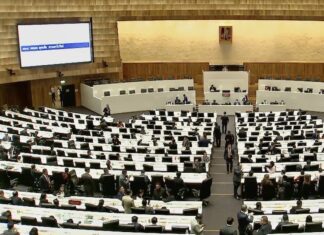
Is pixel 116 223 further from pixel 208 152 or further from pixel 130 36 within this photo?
pixel 130 36

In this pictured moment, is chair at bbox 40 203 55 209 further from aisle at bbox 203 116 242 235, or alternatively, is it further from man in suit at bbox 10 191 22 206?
aisle at bbox 203 116 242 235

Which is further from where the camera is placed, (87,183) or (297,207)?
(87,183)

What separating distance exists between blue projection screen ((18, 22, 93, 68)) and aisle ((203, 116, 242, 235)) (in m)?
15.0

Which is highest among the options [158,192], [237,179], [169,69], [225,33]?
[225,33]

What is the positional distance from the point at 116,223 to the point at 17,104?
77.6 ft

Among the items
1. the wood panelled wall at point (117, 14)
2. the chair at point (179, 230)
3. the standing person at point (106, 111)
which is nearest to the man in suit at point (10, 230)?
the chair at point (179, 230)

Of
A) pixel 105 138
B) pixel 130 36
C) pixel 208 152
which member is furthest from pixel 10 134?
pixel 130 36

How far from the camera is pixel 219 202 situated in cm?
1745

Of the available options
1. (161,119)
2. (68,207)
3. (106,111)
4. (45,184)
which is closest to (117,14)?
(106,111)

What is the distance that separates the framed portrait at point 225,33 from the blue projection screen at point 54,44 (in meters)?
10.4

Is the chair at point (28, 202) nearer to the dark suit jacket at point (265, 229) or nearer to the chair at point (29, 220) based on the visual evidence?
the chair at point (29, 220)

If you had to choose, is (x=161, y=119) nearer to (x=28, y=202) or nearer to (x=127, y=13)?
(x=127, y=13)

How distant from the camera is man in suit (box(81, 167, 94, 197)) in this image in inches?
656

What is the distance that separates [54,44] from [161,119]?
9.43 meters
